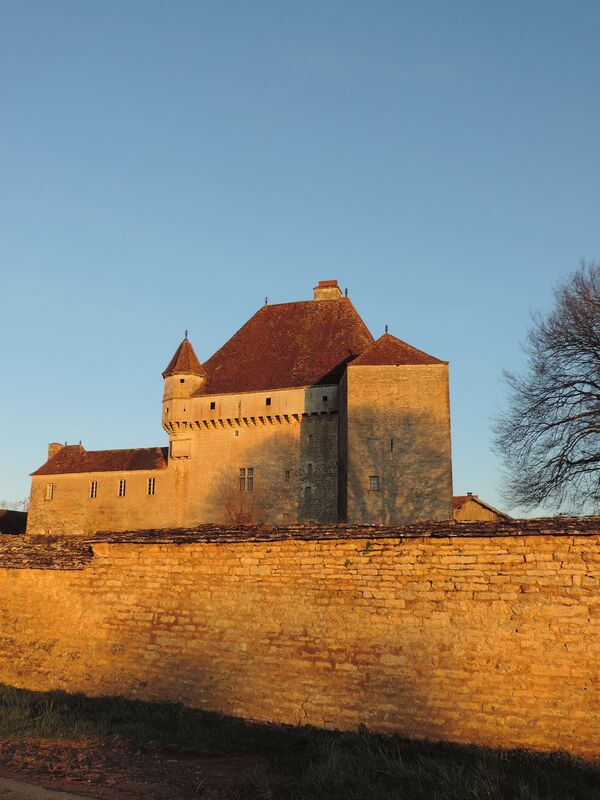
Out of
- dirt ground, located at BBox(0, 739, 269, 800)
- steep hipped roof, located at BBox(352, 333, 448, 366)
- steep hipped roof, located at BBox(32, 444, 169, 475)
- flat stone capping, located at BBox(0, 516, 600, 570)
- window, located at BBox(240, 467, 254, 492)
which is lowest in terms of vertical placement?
dirt ground, located at BBox(0, 739, 269, 800)

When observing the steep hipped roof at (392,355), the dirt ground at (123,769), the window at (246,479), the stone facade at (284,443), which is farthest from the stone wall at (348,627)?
the window at (246,479)

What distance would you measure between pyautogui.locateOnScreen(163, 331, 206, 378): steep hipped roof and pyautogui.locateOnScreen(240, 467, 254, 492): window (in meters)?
6.26

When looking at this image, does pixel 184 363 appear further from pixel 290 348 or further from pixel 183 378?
pixel 290 348

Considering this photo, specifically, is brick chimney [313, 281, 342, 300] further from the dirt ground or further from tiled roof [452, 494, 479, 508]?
the dirt ground

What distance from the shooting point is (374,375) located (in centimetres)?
3078

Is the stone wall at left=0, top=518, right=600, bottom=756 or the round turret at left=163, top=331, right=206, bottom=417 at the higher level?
the round turret at left=163, top=331, right=206, bottom=417

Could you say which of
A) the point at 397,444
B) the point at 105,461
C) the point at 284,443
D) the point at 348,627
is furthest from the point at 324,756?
the point at 105,461

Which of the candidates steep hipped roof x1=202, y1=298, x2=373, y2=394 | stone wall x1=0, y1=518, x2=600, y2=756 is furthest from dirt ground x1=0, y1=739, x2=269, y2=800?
steep hipped roof x1=202, y1=298, x2=373, y2=394

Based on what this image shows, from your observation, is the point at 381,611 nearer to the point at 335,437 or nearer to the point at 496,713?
the point at 496,713

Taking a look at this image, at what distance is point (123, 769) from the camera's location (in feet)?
24.0

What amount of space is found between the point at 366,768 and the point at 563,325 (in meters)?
17.4

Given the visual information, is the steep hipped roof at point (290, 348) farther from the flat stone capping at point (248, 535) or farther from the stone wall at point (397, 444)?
the flat stone capping at point (248, 535)

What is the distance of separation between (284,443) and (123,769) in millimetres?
27940

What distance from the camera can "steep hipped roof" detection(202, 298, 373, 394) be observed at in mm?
35594
